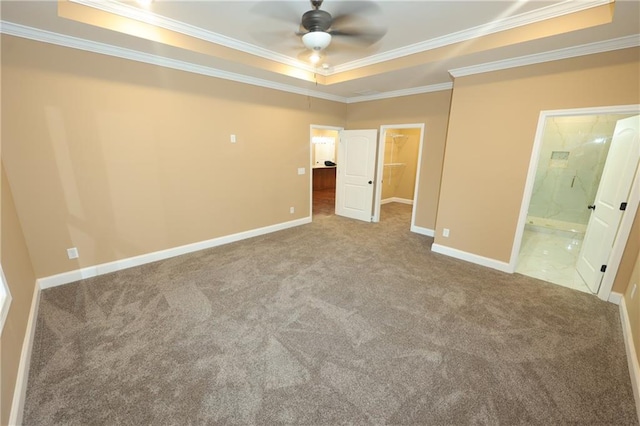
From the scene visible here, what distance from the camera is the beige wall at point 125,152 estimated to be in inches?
100

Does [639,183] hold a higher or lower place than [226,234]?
higher

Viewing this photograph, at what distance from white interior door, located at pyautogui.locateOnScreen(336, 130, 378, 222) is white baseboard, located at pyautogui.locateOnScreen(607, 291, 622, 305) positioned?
357 centimetres

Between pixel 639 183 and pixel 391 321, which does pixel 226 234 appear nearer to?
pixel 391 321

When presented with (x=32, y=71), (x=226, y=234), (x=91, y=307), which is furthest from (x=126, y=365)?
(x=32, y=71)

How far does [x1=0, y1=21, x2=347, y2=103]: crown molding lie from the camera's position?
2359 mm

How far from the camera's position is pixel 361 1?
7.22 ft

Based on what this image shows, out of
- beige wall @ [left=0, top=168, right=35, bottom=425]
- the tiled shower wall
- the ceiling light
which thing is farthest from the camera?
the tiled shower wall

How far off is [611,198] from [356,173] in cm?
375

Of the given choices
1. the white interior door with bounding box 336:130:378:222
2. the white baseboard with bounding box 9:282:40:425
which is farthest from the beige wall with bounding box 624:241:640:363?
the white baseboard with bounding box 9:282:40:425

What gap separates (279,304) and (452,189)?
2918mm

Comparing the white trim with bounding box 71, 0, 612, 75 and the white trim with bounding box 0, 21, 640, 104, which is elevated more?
the white trim with bounding box 71, 0, 612, 75

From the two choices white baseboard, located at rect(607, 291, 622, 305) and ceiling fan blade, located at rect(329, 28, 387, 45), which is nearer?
ceiling fan blade, located at rect(329, 28, 387, 45)

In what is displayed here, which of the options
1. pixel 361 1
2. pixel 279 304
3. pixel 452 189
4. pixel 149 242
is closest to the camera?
pixel 361 1

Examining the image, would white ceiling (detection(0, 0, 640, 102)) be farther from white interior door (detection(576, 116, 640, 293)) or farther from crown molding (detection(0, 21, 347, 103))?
white interior door (detection(576, 116, 640, 293))
